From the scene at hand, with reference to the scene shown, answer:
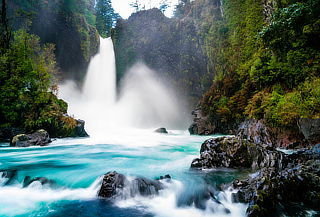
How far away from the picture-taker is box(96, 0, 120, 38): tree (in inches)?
1649

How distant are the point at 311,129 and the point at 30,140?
12.7 meters

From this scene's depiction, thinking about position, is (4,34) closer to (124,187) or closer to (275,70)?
(124,187)

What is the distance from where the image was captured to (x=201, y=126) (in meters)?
17.7

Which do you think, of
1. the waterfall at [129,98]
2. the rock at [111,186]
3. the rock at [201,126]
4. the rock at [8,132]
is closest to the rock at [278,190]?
the rock at [111,186]

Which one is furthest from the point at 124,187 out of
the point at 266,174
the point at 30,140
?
the point at 30,140

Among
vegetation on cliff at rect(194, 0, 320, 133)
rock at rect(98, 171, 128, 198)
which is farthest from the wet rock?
vegetation on cliff at rect(194, 0, 320, 133)

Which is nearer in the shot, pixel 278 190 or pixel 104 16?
pixel 278 190

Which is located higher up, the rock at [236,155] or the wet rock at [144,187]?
the rock at [236,155]

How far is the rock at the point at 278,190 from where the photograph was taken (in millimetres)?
3295

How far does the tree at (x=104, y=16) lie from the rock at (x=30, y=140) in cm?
3541

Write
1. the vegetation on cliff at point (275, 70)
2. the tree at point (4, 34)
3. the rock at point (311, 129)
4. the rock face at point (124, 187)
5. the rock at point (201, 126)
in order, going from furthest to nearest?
the rock at point (201, 126) → the tree at point (4, 34) → the vegetation on cliff at point (275, 70) → the rock at point (311, 129) → the rock face at point (124, 187)

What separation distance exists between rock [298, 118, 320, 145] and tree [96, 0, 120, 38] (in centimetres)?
4196

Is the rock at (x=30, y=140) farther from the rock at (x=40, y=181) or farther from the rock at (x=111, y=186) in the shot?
the rock at (x=111, y=186)

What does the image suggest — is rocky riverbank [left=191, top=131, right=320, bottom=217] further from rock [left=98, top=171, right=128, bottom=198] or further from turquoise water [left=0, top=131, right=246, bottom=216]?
Result: rock [left=98, top=171, right=128, bottom=198]
